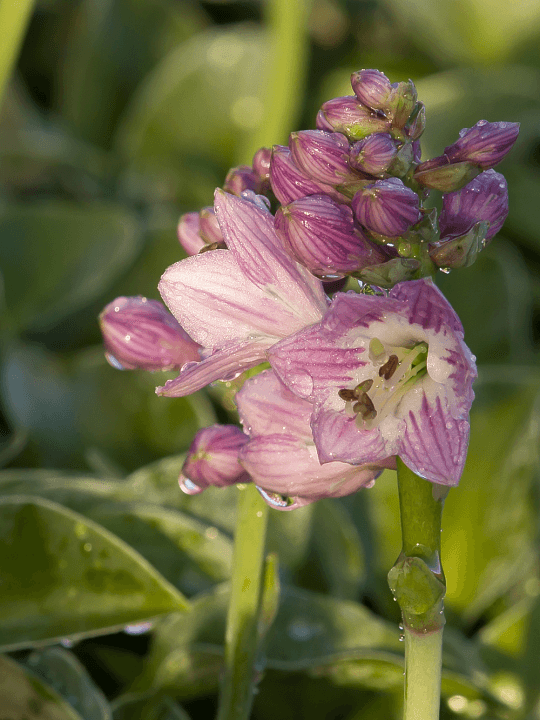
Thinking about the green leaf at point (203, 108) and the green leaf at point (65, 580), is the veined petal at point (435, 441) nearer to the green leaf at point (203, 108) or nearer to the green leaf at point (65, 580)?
the green leaf at point (65, 580)

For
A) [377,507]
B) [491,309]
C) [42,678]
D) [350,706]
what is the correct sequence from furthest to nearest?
1. [491,309]
2. [377,507]
3. [350,706]
4. [42,678]

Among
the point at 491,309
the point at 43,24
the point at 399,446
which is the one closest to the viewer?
the point at 399,446

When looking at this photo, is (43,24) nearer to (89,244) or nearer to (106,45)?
(106,45)

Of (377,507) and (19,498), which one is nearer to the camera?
(19,498)

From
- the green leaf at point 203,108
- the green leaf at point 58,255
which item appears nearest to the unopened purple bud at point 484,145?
the green leaf at point 58,255

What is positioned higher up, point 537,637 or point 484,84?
point 484,84

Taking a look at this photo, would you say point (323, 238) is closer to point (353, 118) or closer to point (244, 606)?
point (353, 118)

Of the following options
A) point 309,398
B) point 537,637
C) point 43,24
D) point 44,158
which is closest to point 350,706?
point 537,637
